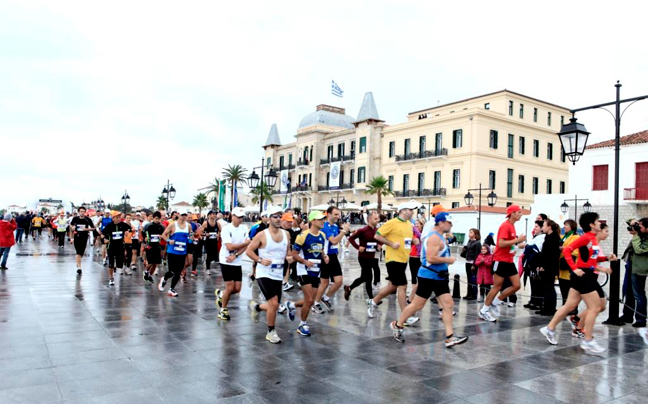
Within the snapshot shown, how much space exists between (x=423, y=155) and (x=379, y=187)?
4896mm

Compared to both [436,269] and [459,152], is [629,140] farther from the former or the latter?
A: [436,269]

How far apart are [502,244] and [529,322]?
1.45 m

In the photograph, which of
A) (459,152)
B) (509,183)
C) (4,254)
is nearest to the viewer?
(4,254)

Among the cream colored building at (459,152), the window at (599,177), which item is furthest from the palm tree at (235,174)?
the window at (599,177)

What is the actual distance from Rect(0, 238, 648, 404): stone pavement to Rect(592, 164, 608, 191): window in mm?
28627

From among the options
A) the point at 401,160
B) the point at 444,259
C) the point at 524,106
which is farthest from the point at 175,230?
the point at 524,106

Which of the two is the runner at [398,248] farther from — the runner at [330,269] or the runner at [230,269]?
the runner at [230,269]

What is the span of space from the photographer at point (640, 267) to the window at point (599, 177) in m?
29.1

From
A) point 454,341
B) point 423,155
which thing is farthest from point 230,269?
point 423,155

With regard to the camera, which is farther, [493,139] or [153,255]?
[493,139]

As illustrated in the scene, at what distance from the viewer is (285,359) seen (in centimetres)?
574

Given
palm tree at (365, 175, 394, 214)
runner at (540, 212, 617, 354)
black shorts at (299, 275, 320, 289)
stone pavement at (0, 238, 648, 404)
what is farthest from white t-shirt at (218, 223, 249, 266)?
palm tree at (365, 175, 394, 214)

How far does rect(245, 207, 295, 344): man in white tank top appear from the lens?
6.43 m

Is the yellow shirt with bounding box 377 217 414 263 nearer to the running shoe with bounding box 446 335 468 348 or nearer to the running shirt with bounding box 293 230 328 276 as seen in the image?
the running shirt with bounding box 293 230 328 276
